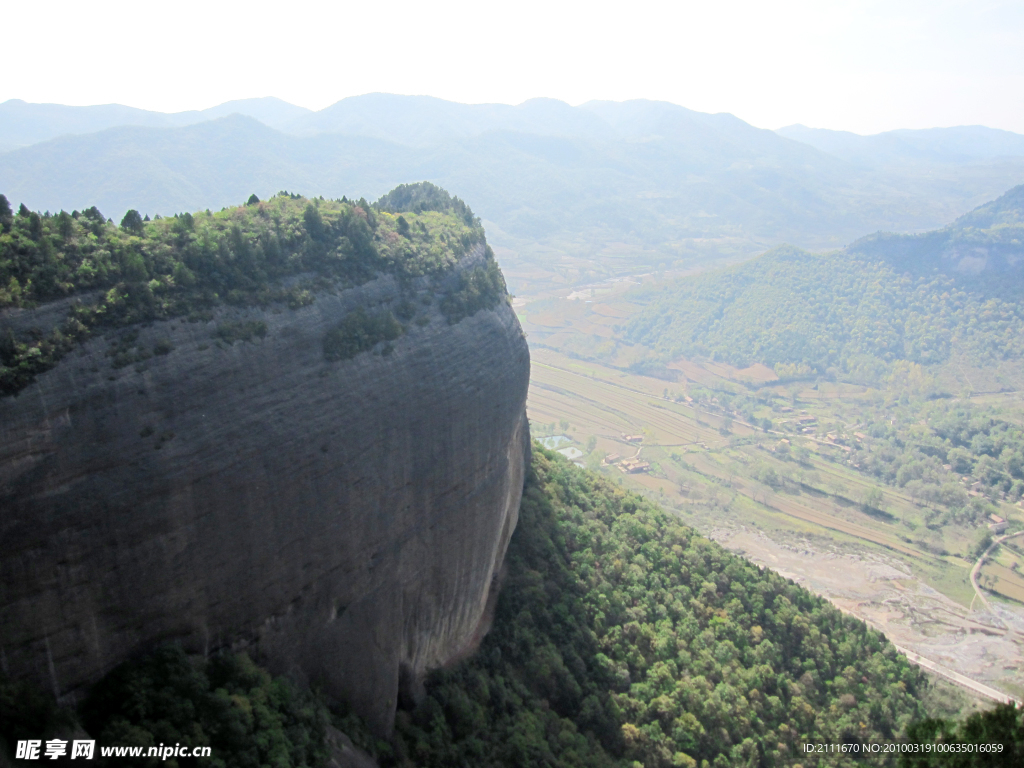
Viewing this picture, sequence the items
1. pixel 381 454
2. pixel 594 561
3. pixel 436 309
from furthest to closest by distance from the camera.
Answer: pixel 594 561 → pixel 436 309 → pixel 381 454

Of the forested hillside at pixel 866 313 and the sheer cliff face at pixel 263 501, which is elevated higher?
the sheer cliff face at pixel 263 501

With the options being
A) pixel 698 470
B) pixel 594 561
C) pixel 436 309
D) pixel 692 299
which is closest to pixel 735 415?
pixel 698 470

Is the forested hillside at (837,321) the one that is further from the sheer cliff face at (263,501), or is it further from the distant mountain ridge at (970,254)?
the sheer cliff face at (263,501)

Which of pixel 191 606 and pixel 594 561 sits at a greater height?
pixel 191 606

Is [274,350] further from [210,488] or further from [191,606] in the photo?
[191,606]

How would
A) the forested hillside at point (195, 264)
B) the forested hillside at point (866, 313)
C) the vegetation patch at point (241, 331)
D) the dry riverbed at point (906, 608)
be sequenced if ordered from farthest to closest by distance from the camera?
the forested hillside at point (866, 313)
the dry riverbed at point (906, 608)
the vegetation patch at point (241, 331)
the forested hillside at point (195, 264)

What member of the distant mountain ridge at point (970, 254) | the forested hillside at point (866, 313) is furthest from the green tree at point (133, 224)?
the distant mountain ridge at point (970, 254)
